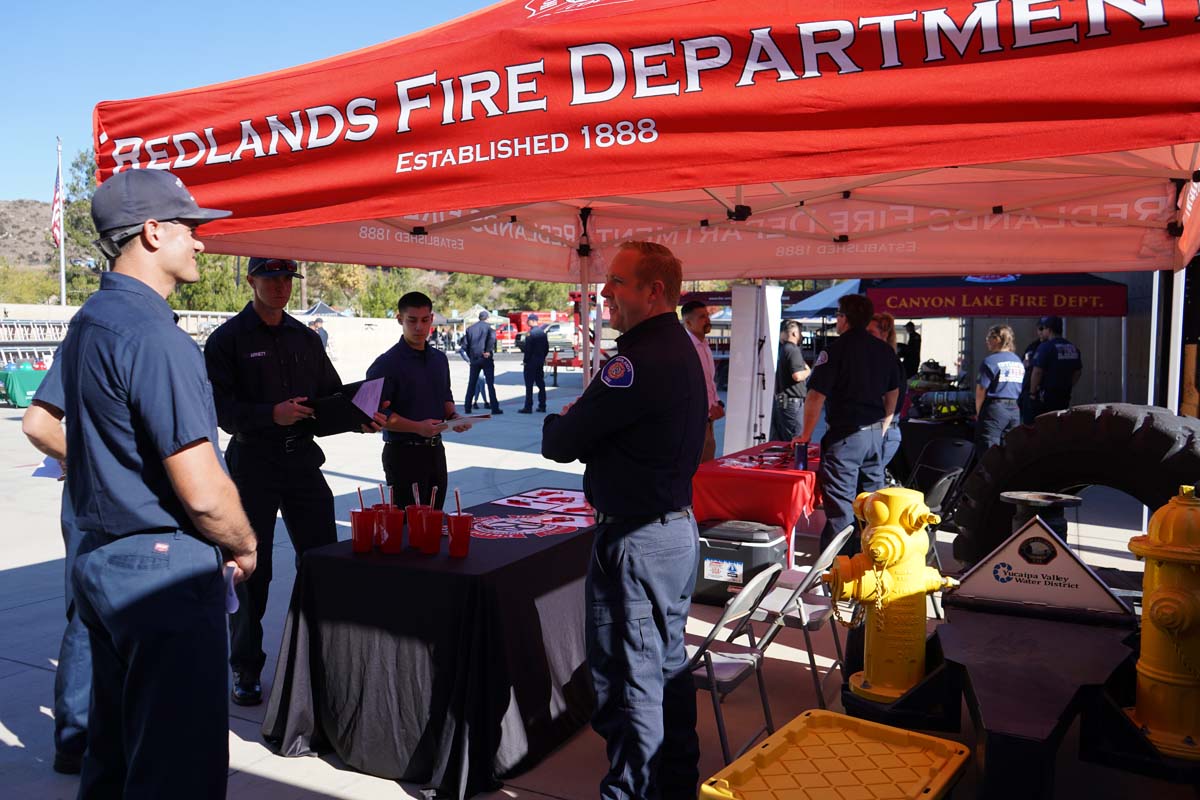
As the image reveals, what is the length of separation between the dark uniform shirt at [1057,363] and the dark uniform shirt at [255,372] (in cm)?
884

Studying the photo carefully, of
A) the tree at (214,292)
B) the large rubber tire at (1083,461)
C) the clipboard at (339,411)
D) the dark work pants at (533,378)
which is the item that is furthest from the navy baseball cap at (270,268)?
the tree at (214,292)

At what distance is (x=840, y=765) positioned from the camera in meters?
2.44

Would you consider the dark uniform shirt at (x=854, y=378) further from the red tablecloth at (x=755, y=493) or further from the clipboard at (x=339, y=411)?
the clipboard at (x=339, y=411)

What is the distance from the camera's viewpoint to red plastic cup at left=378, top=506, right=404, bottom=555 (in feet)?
11.4

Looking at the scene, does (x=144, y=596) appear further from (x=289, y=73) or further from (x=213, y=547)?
(x=289, y=73)

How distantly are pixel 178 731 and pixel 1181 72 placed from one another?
8.86 feet

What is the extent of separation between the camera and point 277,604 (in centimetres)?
555

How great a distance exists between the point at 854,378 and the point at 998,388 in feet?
10.7

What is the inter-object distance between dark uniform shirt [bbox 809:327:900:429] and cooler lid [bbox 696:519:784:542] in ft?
2.86

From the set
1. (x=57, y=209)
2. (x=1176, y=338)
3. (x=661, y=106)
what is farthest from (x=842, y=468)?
(x=57, y=209)

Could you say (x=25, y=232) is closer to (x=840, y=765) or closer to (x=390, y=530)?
(x=390, y=530)

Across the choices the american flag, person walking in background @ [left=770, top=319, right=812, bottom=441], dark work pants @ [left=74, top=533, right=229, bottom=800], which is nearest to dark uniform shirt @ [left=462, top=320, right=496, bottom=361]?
person walking in background @ [left=770, top=319, right=812, bottom=441]

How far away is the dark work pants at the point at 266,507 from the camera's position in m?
3.93

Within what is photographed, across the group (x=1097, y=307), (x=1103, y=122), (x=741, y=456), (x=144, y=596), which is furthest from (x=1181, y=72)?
(x=1097, y=307)
